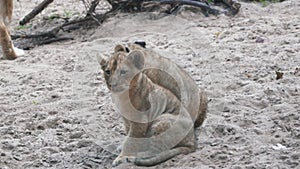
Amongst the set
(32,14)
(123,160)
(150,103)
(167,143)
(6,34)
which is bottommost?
(32,14)

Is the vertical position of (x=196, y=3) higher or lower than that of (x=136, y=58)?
lower

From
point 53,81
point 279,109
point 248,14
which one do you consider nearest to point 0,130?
point 53,81

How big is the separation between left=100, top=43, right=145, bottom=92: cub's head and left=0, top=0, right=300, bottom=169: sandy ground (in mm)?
548

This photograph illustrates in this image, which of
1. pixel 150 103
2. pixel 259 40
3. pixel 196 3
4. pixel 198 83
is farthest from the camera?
pixel 196 3

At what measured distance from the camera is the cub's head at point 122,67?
345cm

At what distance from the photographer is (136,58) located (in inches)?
137

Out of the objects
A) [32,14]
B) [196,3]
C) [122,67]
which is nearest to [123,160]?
[122,67]

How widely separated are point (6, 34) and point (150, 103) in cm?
361

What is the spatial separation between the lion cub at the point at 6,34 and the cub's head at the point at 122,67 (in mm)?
3488

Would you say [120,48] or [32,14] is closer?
[120,48]

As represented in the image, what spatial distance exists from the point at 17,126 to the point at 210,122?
141cm

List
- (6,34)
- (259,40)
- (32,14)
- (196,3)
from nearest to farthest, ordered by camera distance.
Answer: (259,40) < (6,34) < (196,3) < (32,14)

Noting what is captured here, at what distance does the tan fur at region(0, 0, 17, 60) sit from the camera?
6777 millimetres

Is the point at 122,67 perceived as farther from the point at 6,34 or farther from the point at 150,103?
the point at 6,34
